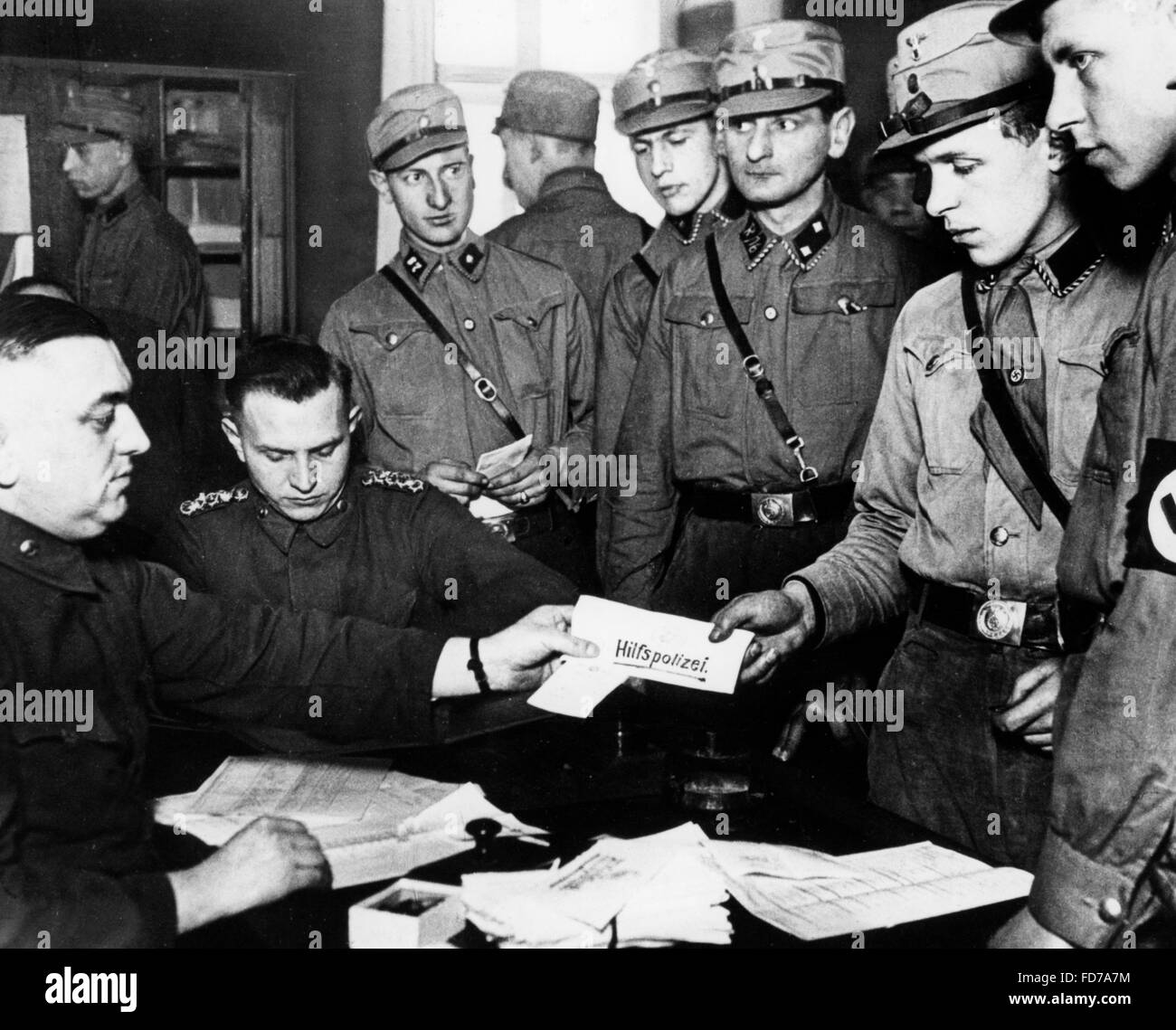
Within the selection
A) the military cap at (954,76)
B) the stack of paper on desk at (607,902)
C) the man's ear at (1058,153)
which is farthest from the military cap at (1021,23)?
the stack of paper on desk at (607,902)

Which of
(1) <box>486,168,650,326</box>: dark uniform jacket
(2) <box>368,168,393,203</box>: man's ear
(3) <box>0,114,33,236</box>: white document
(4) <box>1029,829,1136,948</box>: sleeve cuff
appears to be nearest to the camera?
(4) <box>1029,829,1136,948</box>: sleeve cuff

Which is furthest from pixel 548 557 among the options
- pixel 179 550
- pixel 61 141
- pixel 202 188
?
pixel 61 141

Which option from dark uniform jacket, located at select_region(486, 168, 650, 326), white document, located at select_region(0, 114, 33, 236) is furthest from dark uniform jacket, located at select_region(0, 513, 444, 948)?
dark uniform jacket, located at select_region(486, 168, 650, 326)

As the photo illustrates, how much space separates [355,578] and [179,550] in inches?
14.1

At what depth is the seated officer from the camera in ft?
8.12

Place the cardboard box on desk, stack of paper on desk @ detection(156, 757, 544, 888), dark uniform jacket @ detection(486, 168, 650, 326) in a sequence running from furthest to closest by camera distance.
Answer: dark uniform jacket @ detection(486, 168, 650, 326) → stack of paper on desk @ detection(156, 757, 544, 888) → the cardboard box on desk

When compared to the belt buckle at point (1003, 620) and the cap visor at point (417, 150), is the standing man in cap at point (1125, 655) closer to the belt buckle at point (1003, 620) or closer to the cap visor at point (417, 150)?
the belt buckle at point (1003, 620)

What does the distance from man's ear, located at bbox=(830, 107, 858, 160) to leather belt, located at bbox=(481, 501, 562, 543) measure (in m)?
0.99

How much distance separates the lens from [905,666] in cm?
245

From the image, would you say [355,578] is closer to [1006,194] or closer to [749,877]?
[749,877]

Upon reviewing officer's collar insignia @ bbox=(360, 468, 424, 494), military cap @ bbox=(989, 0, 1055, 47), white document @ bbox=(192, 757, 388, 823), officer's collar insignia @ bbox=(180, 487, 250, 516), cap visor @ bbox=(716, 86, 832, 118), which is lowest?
white document @ bbox=(192, 757, 388, 823)

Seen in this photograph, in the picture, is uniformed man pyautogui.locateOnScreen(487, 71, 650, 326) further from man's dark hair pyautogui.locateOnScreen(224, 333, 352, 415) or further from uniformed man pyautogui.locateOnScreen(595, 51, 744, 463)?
man's dark hair pyautogui.locateOnScreen(224, 333, 352, 415)

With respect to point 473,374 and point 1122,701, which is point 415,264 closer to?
point 473,374

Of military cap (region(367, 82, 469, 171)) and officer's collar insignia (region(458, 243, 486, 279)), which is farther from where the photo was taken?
officer's collar insignia (region(458, 243, 486, 279))
